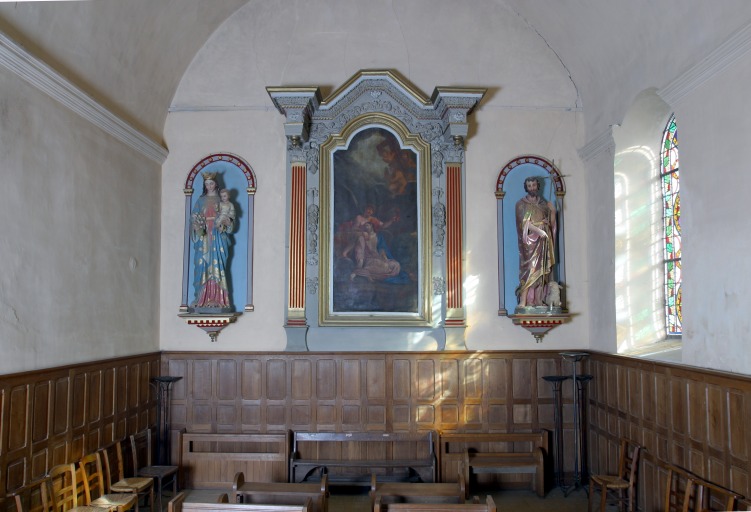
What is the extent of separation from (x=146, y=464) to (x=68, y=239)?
3.02 meters

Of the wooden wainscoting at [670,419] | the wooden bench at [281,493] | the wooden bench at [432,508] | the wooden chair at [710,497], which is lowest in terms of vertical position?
the wooden bench at [281,493]

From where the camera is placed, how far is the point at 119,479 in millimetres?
6684

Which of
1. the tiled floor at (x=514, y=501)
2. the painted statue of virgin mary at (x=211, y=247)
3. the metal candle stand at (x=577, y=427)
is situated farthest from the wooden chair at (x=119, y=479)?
the metal candle stand at (x=577, y=427)

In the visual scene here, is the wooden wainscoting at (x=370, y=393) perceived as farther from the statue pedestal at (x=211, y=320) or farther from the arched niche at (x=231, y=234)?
the arched niche at (x=231, y=234)

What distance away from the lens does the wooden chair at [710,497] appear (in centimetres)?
479

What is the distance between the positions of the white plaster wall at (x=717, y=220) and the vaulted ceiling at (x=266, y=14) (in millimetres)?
453

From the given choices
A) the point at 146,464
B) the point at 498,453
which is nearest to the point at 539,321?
the point at 498,453

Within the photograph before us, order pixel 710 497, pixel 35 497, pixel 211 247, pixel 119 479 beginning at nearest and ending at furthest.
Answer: pixel 710 497, pixel 35 497, pixel 119 479, pixel 211 247

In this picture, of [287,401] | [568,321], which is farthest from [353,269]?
[568,321]

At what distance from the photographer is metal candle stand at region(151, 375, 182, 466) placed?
25.6ft

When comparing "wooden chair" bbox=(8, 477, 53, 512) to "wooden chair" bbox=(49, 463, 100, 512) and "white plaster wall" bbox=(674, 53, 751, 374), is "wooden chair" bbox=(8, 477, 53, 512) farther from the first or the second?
"white plaster wall" bbox=(674, 53, 751, 374)

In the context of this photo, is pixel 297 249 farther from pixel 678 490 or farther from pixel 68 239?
pixel 678 490

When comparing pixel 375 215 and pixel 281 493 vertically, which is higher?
pixel 375 215

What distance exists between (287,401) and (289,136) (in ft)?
11.1
